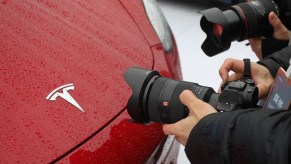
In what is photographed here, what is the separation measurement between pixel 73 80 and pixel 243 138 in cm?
56

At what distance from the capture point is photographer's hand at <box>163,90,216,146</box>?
100 centimetres

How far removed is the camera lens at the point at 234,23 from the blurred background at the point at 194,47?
2.23 feet

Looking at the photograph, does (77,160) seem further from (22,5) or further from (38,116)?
(22,5)

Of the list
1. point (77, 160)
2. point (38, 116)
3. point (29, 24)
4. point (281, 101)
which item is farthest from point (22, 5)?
point (281, 101)

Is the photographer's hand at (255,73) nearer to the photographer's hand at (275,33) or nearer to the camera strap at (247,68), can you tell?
the camera strap at (247,68)

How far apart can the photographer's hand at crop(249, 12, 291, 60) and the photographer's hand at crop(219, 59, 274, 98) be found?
178 millimetres

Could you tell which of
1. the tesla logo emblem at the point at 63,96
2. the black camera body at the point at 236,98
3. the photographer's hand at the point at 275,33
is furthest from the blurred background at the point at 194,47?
the black camera body at the point at 236,98

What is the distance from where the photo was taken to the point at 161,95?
1150 millimetres

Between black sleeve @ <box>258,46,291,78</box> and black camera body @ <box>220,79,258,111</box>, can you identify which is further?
black sleeve @ <box>258,46,291,78</box>

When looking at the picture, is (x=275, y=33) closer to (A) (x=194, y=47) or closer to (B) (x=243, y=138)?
(B) (x=243, y=138)

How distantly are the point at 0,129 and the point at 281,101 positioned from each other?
695 millimetres

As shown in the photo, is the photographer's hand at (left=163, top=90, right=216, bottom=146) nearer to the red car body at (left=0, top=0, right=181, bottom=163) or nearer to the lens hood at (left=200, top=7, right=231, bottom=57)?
the red car body at (left=0, top=0, right=181, bottom=163)

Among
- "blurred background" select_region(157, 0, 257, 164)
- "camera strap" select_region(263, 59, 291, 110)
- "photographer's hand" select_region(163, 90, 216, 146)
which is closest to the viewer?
"photographer's hand" select_region(163, 90, 216, 146)

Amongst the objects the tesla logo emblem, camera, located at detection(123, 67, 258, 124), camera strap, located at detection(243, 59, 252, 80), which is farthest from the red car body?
camera strap, located at detection(243, 59, 252, 80)
